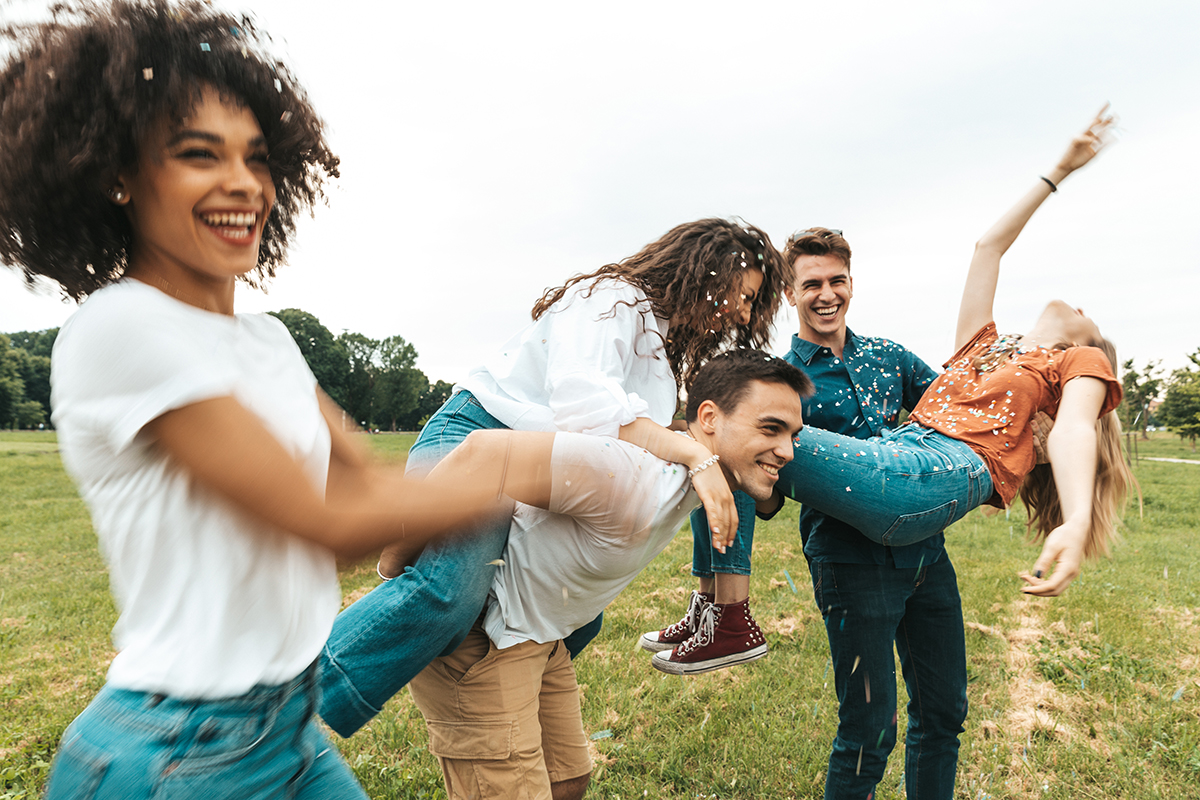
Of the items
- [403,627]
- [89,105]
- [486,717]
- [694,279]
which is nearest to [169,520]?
[89,105]

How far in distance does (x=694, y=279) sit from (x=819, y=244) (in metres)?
1.00

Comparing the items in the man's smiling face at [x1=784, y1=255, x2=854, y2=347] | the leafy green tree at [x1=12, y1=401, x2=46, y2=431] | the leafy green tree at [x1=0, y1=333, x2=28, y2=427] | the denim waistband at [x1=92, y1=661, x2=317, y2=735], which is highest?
the man's smiling face at [x1=784, y1=255, x2=854, y2=347]

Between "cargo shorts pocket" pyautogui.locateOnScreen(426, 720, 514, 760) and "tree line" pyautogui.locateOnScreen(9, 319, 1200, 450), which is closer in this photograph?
"cargo shorts pocket" pyautogui.locateOnScreen(426, 720, 514, 760)

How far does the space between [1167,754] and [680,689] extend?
2.88 metres

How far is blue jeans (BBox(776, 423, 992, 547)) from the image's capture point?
107 inches

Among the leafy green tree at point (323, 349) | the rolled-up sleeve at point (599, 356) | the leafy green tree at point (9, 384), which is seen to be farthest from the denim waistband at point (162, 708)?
the leafy green tree at point (9, 384)

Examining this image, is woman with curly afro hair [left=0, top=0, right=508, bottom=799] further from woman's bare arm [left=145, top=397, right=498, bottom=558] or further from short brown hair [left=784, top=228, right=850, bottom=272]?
short brown hair [left=784, top=228, right=850, bottom=272]

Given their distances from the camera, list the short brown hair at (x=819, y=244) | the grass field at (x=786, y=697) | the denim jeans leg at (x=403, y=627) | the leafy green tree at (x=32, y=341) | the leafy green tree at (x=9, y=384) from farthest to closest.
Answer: the leafy green tree at (x=32, y=341), the leafy green tree at (x=9, y=384), the grass field at (x=786, y=697), the short brown hair at (x=819, y=244), the denim jeans leg at (x=403, y=627)

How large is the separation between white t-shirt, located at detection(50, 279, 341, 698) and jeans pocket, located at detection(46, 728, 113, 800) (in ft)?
0.33

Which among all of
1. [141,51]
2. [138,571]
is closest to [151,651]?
[138,571]

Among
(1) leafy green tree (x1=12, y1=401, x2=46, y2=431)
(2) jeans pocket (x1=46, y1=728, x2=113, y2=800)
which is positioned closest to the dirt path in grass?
(2) jeans pocket (x1=46, y1=728, x2=113, y2=800)

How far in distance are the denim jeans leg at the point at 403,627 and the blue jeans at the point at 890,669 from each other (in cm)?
166

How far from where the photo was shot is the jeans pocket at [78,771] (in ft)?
3.60

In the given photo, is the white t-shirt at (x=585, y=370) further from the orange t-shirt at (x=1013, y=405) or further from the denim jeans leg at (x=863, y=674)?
the orange t-shirt at (x=1013, y=405)
